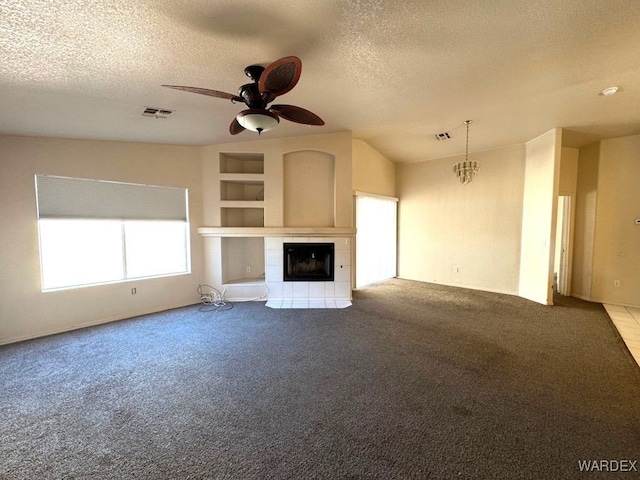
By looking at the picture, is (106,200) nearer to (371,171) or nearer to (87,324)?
(87,324)

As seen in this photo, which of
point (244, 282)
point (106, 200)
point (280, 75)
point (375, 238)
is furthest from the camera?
point (375, 238)

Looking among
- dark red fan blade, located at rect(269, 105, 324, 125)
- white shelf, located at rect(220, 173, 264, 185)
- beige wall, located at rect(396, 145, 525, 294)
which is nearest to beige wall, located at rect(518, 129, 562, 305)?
beige wall, located at rect(396, 145, 525, 294)

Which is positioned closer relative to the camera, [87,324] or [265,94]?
[265,94]

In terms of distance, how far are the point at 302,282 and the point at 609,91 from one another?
4.78 m

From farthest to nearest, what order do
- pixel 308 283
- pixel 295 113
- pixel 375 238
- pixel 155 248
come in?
pixel 375 238
pixel 308 283
pixel 155 248
pixel 295 113

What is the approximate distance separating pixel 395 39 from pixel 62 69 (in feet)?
9.05

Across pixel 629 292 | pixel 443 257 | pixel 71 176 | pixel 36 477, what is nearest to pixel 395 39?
pixel 36 477

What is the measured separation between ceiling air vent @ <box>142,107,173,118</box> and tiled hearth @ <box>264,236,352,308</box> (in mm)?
2406

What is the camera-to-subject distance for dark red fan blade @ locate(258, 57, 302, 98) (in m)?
1.84

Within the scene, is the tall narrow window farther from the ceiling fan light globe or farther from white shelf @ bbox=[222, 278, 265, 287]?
the ceiling fan light globe

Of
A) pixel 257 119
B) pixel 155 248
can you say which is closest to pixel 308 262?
pixel 155 248

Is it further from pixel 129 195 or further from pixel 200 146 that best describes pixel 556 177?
pixel 129 195

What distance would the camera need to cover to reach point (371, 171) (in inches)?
238

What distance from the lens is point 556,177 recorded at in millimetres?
4594
